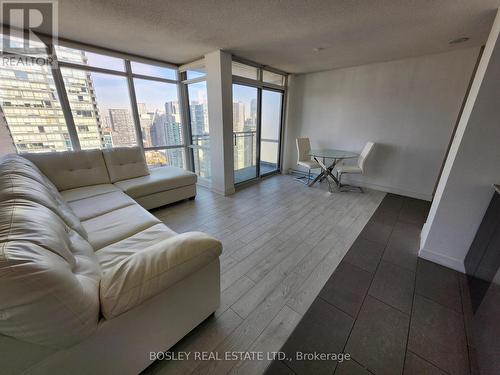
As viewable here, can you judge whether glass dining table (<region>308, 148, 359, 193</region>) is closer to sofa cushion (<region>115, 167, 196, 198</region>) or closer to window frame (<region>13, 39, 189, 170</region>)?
sofa cushion (<region>115, 167, 196, 198</region>)

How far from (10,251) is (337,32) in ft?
10.1

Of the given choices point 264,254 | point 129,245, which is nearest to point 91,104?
point 129,245

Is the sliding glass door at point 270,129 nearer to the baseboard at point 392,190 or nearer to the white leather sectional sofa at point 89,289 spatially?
the baseboard at point 392,190

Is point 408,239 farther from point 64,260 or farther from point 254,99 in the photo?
point 254,99

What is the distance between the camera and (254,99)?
3.93 m

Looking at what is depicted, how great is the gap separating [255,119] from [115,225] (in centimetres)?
320

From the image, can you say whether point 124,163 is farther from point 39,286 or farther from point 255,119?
point 39,286

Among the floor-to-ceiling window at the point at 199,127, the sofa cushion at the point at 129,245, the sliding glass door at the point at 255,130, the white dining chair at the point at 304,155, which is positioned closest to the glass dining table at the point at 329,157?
the white dining chair at the point at 304,155

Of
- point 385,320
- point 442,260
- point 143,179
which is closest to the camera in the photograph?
point 385,320

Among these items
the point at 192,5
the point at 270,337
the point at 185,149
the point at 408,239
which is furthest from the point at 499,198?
the point at 185,149

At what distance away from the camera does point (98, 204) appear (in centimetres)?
206

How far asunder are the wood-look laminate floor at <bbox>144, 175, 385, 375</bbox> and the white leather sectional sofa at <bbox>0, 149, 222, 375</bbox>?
7.8 inches

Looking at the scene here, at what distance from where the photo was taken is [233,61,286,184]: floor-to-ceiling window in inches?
143

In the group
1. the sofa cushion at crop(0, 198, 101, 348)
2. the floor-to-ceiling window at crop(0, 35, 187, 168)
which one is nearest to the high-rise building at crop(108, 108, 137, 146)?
the floor-to-ceiling window at crop(0, 35, 187, 168)
